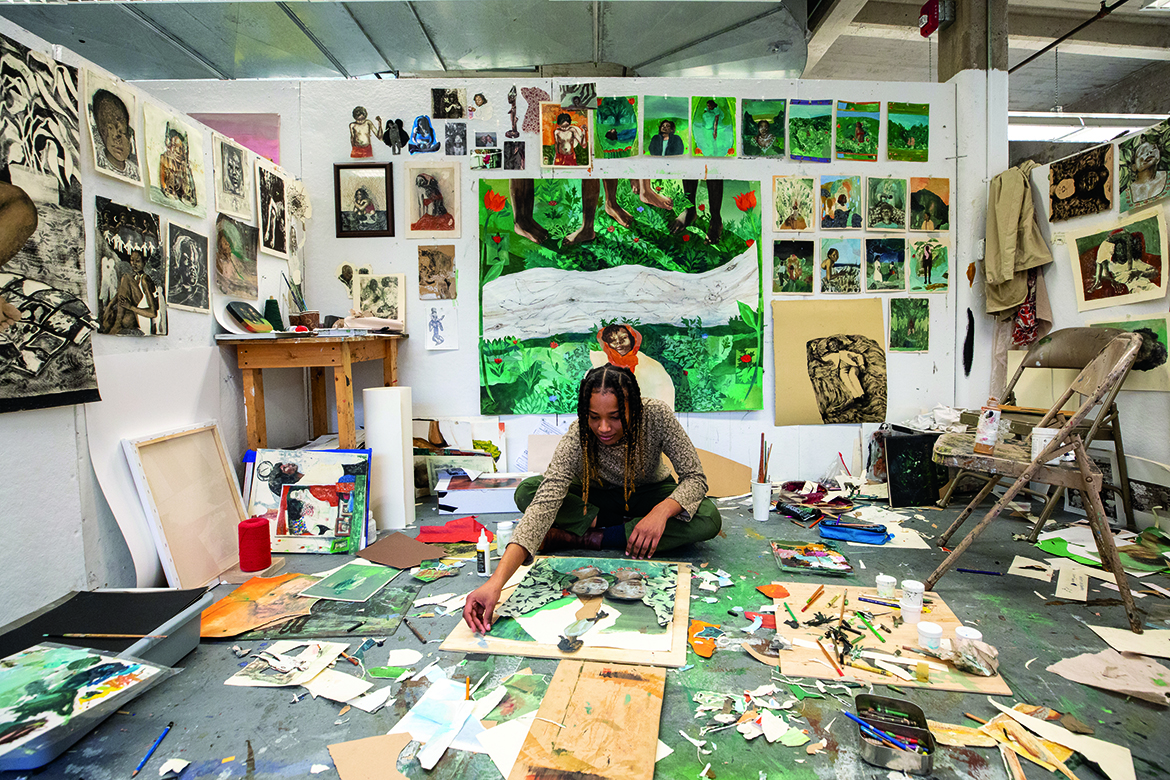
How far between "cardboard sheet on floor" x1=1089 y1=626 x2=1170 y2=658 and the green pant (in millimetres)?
1350

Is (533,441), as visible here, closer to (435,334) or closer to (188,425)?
(435,334)

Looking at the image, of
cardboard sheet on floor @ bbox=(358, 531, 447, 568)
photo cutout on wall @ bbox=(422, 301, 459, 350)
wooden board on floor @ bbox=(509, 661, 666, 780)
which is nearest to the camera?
wooden board on floor @ bbox=(509, 661, 666, 780)

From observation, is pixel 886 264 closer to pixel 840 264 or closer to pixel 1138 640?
pixel 840 264

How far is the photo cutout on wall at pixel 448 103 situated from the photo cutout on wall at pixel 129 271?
6.26 ft

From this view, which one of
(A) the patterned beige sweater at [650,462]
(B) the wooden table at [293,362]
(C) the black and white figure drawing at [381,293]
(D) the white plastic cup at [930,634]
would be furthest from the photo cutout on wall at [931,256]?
(B) the wooden table at [293,362]

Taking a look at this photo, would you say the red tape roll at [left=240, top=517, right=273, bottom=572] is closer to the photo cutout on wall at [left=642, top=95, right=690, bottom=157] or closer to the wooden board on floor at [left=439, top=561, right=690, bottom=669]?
the wooden board on floor at [left=439, top=561, right=690, bottom=669]

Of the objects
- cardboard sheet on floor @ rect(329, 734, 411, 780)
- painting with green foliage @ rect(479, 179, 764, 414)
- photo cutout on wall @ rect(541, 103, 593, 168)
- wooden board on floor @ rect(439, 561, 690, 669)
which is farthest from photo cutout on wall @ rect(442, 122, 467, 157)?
cardboard sheet on floor @ rect(329, 734, 411, 780)

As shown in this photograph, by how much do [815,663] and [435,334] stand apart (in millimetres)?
2987

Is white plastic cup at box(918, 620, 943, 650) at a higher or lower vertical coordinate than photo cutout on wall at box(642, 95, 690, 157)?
lower

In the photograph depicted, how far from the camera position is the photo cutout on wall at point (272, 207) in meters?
3.23

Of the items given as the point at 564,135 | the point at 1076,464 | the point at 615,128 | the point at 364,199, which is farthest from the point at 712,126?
the point at 1076,464

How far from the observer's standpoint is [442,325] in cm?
382

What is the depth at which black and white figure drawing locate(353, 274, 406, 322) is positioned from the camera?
378cm

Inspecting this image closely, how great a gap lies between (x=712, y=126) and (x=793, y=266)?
109cm
